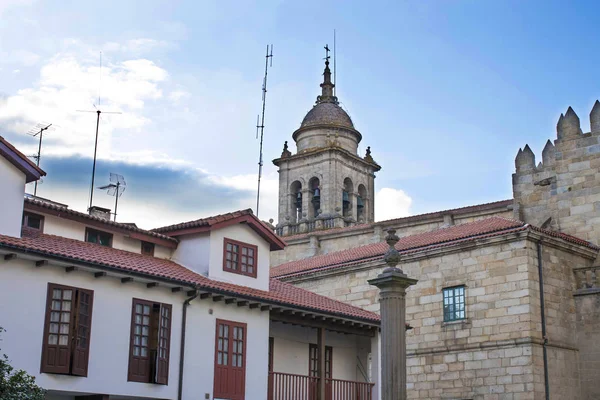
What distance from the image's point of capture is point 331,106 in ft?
197

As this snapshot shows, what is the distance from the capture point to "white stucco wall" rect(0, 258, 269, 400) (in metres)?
19.4

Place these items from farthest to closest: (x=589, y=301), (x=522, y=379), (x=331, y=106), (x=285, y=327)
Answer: (x=331, y=106) < (x=589, y=301) < (x=522, y=379) < (x=285, y=327)

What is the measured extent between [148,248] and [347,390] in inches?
281

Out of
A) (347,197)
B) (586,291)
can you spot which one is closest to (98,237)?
(586,291)

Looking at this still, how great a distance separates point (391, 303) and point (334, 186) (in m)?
37.8

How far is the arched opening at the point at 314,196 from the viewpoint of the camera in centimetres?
5653

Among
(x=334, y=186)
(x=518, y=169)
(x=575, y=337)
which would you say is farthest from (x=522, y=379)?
(x=334, y=186)

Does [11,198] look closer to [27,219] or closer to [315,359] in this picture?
[27,219]

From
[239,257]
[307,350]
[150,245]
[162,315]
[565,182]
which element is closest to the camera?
[162,315]

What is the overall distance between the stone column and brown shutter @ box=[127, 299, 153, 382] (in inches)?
257

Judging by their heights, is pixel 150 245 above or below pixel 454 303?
above

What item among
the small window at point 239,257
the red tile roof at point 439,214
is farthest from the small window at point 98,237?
the red tile roof at point 439,214

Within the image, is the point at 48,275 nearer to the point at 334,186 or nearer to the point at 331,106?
the point at 334,186

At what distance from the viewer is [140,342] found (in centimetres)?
2184
